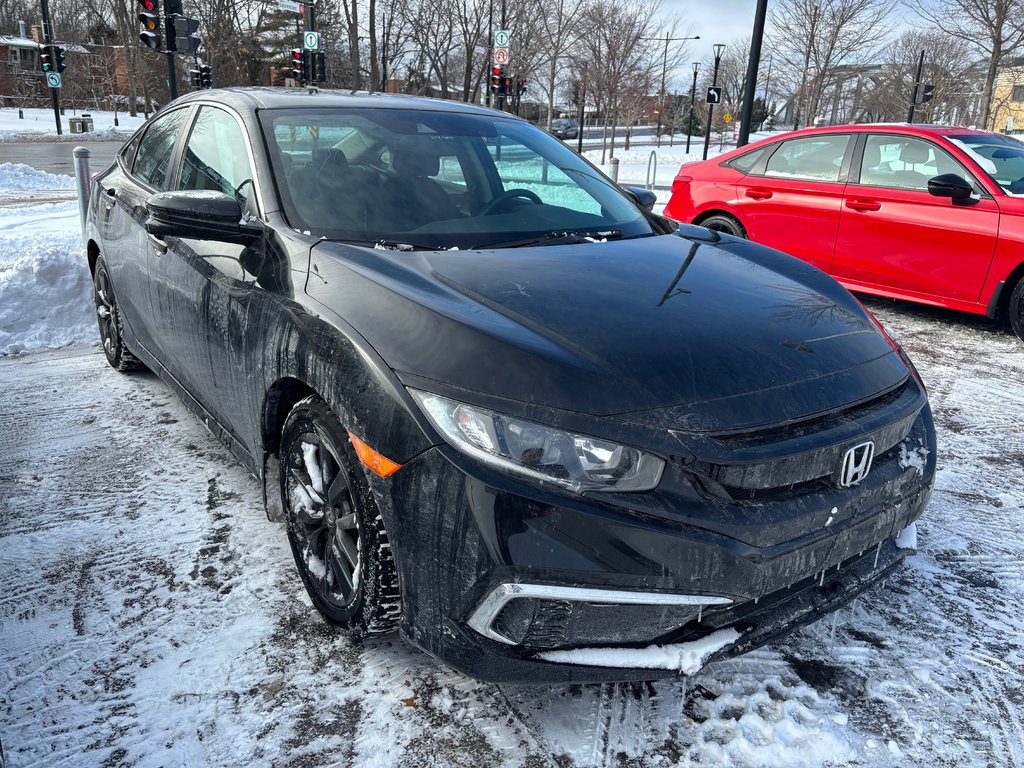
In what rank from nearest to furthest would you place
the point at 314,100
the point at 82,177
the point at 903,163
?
the point at 314,100
the point at 903,163
the point at 82,177

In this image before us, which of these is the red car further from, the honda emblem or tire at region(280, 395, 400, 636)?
tire at region(280, 395, 400, 636)

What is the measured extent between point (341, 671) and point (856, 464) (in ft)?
5.02

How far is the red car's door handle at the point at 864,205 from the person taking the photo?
20.8 feet

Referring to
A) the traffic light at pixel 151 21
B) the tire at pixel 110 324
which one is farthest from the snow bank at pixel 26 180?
the tire at pixel 110 324

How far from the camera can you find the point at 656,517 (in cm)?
181

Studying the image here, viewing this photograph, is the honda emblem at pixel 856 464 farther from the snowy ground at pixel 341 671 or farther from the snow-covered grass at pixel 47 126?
the snow-covered grass at pixel 47 126

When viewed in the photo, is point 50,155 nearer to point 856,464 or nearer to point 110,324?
point 110,324

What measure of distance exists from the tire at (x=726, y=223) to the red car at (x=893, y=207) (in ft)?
0.03

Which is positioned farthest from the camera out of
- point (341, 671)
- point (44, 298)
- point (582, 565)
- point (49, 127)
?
point (49, 127)

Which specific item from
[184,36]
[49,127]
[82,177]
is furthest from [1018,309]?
[49,127]

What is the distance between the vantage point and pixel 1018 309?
18.9 feet

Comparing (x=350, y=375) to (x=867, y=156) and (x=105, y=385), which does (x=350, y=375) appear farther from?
(x=867, y=156)

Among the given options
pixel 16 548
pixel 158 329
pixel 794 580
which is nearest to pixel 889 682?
pixel 794 580

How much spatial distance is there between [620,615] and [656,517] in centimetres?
24
